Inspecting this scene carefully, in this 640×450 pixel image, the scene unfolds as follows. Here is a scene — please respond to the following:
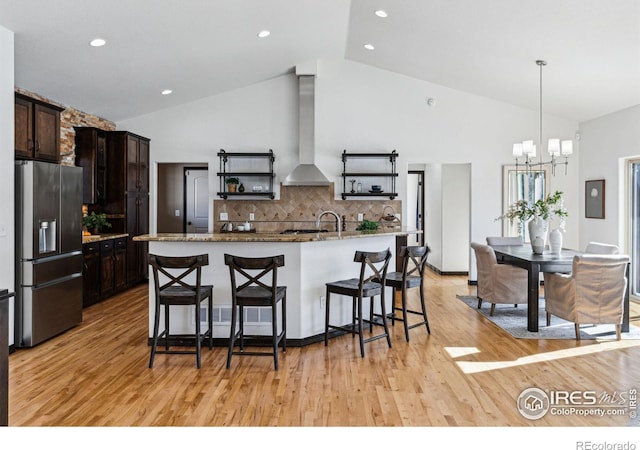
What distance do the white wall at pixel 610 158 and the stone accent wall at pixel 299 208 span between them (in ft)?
9.85

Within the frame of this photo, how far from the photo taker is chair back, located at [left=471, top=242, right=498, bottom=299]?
18.6ft

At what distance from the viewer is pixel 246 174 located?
308 inches

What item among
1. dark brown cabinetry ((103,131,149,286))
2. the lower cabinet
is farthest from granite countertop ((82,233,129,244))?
dark brown cabinetry ((103,131,149,286))

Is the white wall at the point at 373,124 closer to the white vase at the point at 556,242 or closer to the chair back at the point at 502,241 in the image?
the chair back at the point at 502,241

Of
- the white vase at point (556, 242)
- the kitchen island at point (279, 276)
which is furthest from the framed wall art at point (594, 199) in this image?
the kitchen island at point (279, 276)

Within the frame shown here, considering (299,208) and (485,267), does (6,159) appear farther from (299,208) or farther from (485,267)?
(485,267)

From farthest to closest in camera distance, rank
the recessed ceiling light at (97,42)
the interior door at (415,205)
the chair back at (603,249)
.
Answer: the interior door at (415,205), the chair back at (603,249), the recessed ceiling light at (97,42)

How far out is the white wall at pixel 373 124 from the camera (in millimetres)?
7969

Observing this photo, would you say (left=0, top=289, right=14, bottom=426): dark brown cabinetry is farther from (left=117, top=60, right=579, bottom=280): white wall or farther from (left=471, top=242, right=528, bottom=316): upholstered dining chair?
(left=117, top=60, right=579, bottom=280): white wall

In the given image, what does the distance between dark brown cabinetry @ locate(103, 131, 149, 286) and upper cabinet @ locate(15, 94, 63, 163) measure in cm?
203

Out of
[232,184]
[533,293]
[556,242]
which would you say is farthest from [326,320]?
[232,184]

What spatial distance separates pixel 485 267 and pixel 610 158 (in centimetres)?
285

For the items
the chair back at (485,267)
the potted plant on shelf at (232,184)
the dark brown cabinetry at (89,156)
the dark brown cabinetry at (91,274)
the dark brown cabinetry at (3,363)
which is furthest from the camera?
the potted plant on shelf at (232,184)
